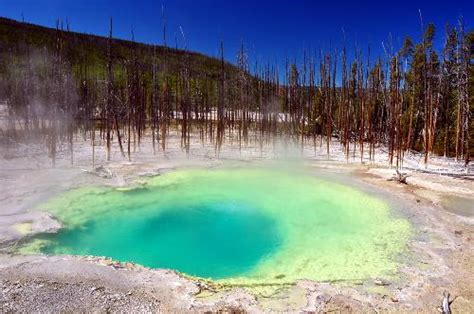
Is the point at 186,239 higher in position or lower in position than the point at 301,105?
lower

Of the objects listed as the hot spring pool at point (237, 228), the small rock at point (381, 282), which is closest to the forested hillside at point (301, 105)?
the hot spring pool at point (237, 228)

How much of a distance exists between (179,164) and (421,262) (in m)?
7.02

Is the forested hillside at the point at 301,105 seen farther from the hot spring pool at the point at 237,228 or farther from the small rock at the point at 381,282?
the small rock at the point at 381,282

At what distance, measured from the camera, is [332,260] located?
523 cm

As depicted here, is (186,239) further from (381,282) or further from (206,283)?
(381,282)

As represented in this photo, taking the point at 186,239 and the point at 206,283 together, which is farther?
the point at 186,239

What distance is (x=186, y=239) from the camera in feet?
21.1

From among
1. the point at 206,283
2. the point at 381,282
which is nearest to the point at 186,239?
the point at 206,283

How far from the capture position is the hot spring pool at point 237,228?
5160 mm

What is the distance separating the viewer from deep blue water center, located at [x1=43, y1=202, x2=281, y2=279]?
5.39 meters

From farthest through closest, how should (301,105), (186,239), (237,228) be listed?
(301,105) < (237,228) < (186,239)

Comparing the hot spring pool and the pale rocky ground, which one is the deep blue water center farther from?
the pale rocky ground

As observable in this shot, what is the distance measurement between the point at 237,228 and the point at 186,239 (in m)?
0.97

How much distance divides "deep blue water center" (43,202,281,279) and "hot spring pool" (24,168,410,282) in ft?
0.05
